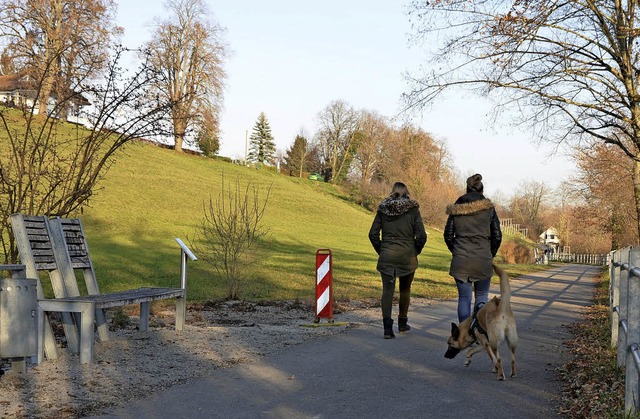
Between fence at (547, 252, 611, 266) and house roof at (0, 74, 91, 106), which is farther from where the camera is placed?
fence at (547, 252, 611, 266)

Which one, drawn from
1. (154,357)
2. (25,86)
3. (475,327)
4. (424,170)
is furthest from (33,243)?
(424,170)

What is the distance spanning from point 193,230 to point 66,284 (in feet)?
96.5

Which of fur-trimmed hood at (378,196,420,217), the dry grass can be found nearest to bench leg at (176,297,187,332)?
fur-trimmed hood at (378,196,420,217)

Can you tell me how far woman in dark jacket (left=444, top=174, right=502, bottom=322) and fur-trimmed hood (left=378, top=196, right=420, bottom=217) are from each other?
1159 millimetres

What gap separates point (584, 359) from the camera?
796cm

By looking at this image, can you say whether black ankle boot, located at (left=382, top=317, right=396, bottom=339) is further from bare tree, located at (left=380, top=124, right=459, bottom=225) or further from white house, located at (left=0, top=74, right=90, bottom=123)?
bare tree, located at (left=380, top=124, right=459, bottom=225)

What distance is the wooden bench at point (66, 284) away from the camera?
7.28 metres

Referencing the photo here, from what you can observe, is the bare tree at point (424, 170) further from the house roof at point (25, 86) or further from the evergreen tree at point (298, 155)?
the house roof at point (25, 86)

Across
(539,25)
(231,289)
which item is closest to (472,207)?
(539,25)

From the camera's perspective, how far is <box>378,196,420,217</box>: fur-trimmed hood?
32.6 ft

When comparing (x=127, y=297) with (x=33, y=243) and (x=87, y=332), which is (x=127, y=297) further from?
(x=33, y=243)

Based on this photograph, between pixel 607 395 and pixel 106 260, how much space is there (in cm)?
2089

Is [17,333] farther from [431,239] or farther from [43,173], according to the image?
[431,239]

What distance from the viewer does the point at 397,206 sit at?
32.6ft
